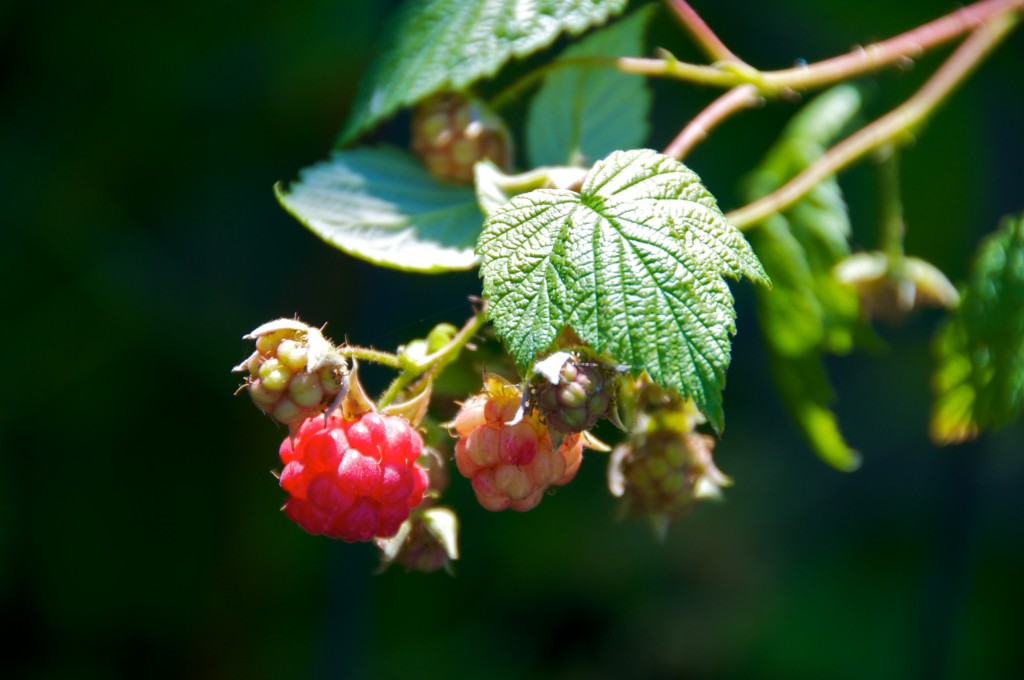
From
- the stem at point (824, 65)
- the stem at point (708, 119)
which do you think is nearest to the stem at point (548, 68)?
the stem at point (824, 65)

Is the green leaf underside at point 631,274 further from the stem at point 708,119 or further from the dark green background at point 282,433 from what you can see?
the dark green background at point 282,433

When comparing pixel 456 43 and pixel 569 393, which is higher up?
pixel 456 43

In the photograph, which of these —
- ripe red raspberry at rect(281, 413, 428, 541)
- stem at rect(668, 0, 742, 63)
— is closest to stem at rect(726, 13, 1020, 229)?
stem at rect(668, 0, 742, 63)

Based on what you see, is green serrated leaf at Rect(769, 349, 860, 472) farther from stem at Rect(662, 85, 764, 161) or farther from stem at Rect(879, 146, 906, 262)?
stem at Rect(662, 85, 764, 161)

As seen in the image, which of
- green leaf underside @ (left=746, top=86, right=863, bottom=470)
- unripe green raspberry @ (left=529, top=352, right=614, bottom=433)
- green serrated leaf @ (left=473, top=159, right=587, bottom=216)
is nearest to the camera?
unripe green raspberry @ (left=529, top=352, right=614, bottom=433)

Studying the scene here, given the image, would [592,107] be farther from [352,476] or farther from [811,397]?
[352,476]

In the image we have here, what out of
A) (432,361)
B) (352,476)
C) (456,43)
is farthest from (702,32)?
(352,476)

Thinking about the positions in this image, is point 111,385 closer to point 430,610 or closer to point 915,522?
point 430,610
